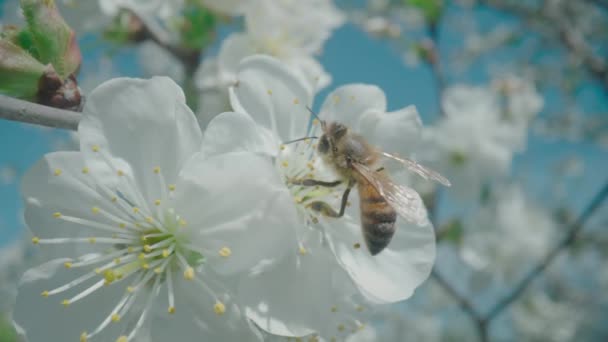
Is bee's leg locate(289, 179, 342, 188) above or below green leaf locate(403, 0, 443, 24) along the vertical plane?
above

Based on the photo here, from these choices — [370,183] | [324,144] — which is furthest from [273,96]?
[370,183]

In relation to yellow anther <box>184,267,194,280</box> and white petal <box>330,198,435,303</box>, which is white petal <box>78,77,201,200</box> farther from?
white petal <box>330,198,435,303</box>

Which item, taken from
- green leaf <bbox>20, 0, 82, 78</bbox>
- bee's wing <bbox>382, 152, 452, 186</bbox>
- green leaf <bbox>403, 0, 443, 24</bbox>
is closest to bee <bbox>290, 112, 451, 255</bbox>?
bee's wing <bbox>382, 152, 452, 186</bbox>

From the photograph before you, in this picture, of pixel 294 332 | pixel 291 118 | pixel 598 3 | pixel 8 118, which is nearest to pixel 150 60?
pixel 291 118

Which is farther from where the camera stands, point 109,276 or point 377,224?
point 377,224

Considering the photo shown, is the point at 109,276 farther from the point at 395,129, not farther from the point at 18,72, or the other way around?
the point at 395,129

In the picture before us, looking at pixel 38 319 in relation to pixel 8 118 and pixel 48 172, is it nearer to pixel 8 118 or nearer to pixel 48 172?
pixel 48 172
